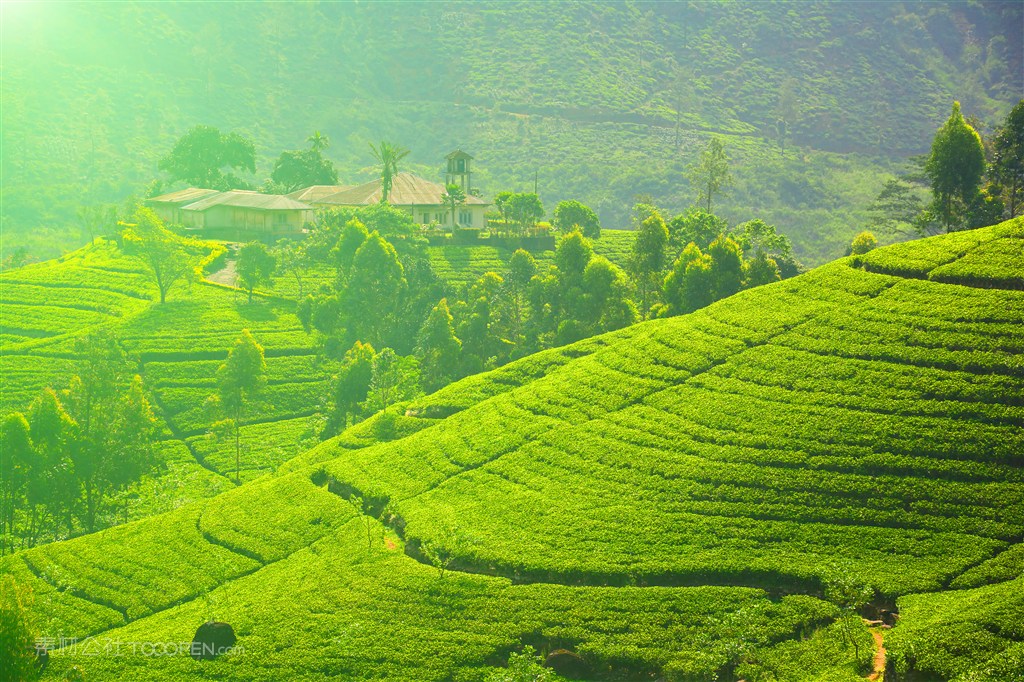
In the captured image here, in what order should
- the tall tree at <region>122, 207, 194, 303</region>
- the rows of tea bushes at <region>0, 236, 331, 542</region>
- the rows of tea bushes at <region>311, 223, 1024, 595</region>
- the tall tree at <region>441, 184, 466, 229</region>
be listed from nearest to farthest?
the rows of tea bushes at <region>311, 223, 1024, 595</region>, the rows of tea bushes at <region>0, 236, 331, 542</region>, the tall tree at <region>122, 207, 194, 303</region>, the tall tree at <region>441, 184, 466, 229</region>

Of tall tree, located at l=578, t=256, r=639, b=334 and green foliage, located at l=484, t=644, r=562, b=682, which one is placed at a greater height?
tall tree, located at l=578, t=256, r=639, b=334

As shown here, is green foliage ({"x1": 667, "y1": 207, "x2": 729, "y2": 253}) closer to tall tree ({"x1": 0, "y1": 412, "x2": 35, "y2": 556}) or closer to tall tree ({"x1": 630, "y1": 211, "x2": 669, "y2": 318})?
tall tree ({"x1": 630, "y1": 211, "x2": 669, "y2": 318})

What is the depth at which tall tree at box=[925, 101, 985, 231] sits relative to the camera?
6550 cm

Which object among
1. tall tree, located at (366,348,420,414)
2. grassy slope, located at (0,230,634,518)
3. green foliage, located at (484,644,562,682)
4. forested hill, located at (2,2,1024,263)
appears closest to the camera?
green foliage, located at (484,644,562,682)

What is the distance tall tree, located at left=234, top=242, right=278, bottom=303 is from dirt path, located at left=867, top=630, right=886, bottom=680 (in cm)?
6546

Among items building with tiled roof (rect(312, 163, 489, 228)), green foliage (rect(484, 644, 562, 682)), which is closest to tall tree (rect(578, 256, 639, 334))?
building with tiled roof (rect(312, 163, 489, 228))

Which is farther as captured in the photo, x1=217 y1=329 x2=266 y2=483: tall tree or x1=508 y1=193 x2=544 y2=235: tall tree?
x1=508 y1=193 x2=544 y2=235: tall tree

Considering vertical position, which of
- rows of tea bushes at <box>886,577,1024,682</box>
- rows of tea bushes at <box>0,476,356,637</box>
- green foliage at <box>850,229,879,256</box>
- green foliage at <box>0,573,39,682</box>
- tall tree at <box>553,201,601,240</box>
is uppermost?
tall tree at <box>553,201,601,240</box>

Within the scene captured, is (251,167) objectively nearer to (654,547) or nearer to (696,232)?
(696,232)

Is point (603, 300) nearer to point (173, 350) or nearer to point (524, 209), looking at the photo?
point (524, 209)

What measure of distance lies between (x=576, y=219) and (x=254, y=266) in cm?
3500

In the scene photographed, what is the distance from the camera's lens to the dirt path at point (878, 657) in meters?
32.2

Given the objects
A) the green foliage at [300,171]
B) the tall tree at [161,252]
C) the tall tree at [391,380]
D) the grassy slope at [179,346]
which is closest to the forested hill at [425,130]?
the green foliage at [300,171]

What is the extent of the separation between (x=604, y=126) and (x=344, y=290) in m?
117
